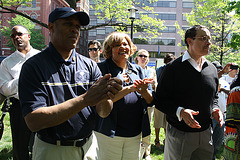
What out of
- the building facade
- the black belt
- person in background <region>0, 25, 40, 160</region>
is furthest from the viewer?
the building facade

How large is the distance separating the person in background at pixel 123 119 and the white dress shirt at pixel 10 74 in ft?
4.96

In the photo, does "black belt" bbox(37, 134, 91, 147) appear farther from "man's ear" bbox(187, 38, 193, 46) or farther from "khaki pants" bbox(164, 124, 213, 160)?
"man's ear" bbox(187, 38, 193, 46)

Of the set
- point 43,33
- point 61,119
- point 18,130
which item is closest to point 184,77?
point 61,119

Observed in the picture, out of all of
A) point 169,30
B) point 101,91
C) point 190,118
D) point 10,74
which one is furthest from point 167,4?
point 101,91

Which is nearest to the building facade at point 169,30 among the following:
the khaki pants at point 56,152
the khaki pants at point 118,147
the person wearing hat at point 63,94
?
the khaki pants at point 118,147

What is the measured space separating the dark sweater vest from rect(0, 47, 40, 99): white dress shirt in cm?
229

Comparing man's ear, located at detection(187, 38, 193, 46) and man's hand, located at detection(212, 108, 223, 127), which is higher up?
man's ear, located at detection(187, 38, 193, 46)

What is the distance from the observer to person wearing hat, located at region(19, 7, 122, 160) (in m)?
1.44

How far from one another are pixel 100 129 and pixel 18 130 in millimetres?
1609

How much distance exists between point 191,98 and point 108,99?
4.60 feet

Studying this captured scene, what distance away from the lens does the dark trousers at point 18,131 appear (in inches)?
129

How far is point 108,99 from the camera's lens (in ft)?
5.22

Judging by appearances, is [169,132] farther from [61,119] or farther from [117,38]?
[61,119]

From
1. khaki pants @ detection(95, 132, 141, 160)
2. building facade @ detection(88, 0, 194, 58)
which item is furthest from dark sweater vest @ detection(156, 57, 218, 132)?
building facade @ detection(88, 0, 194, 58)
